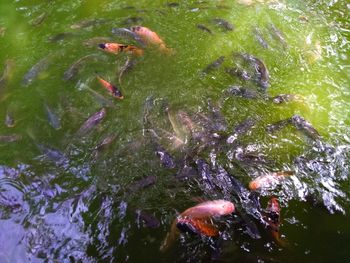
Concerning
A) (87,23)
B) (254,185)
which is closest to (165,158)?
(254,185)

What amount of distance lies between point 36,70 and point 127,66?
1.12m

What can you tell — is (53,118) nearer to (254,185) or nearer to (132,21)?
(132,21)

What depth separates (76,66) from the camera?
4113mm

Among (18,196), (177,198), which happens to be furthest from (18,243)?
(177,198)

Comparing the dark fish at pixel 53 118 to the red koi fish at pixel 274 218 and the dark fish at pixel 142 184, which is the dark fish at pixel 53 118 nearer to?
the dark fish at pixel 142 184

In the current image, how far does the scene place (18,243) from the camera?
106 inches

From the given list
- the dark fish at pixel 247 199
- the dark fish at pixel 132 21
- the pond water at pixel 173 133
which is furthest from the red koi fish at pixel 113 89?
the dark fish at pixel 247 199

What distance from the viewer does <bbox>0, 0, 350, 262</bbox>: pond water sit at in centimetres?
268

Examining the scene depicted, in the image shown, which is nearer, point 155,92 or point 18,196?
point 18,196

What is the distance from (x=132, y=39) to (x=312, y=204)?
2990 millimetres

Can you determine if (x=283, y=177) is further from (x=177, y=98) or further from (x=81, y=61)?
(x=81, y=61)

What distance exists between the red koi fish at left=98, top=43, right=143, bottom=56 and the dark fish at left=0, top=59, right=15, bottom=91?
114 centimetres

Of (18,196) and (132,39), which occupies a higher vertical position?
(132,39)

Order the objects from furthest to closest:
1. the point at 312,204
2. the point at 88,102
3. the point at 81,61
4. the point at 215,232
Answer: the point at 81,61
the point at 88,102
the point at 312,204
the point at 215,232
